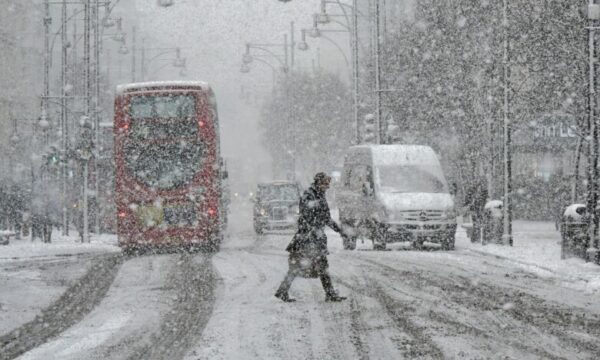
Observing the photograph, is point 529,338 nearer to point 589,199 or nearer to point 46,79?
point 589,199

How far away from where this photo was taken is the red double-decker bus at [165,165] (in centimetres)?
2498

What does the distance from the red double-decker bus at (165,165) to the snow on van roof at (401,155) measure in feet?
12.4

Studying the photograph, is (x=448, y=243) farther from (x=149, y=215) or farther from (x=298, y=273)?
(x=298, y=273)

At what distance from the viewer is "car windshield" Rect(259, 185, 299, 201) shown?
38219mm

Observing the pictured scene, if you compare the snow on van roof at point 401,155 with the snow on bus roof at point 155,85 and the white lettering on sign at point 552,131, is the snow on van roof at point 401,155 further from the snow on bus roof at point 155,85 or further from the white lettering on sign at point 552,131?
the white lettering on sign at point 552,131

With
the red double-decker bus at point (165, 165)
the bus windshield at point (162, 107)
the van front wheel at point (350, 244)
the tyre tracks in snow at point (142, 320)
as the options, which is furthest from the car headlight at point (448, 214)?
the tyre tracks in snow at point (142, 320)

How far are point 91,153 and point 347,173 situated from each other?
6873 mm

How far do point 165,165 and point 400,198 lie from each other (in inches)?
212

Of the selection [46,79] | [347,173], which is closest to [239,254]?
[347,173]

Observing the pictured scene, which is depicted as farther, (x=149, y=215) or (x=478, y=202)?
(x=478, y=202)

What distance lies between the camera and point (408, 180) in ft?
83.4

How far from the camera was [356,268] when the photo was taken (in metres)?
19.1

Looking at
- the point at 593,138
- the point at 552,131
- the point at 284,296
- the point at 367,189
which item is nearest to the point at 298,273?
the point at 284,296

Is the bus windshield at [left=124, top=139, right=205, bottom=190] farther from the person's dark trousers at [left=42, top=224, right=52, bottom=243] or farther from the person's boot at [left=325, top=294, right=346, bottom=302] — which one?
the person's boot at [left=325, top=294, right=346, bottom=302]
